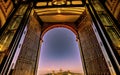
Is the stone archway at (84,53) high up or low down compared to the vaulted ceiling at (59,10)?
down

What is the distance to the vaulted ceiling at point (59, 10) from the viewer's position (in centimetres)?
588

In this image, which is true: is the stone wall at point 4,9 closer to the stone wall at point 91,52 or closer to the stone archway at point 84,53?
the stone archway at point 84,53

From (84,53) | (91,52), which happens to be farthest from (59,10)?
(91,52)

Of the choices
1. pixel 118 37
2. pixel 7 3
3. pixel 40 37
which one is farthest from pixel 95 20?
pixel 7 3

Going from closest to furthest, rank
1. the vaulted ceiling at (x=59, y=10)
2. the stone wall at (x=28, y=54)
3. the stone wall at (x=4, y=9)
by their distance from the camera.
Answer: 1. the stone wall at (x=28, y=54)
2. the stone wall at (x=4, y=9)
3. the vaulted ceiling at (x=59, y=10)

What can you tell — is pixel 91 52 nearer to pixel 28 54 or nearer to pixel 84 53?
pixel 84 53

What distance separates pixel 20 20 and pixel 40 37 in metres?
2.86

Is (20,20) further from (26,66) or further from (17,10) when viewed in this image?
(26,66)

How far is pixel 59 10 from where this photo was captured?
21.8 feet

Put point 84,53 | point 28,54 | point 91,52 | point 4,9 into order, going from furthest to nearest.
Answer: point 84,53, point 4,9, point 91,52, point 28,54

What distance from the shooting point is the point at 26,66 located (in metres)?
5.13

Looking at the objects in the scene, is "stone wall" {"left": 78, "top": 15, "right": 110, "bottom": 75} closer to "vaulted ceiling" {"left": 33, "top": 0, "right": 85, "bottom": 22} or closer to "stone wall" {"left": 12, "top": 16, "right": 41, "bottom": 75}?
"vaulted ceiling" {"left": 33, "top": 0, "right": 85, "bottom": 22}

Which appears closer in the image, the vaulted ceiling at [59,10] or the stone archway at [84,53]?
the stone archway at [84,53]

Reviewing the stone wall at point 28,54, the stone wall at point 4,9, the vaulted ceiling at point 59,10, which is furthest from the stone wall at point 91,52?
the stone wall at point 4,9
